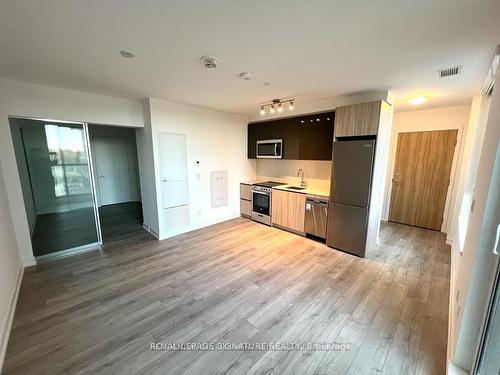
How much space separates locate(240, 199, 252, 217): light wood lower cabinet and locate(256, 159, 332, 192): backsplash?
2.65ft

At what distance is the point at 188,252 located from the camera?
3.39 meters

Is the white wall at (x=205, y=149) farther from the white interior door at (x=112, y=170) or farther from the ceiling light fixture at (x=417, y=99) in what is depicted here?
the white interior door at (x=112, y=170)

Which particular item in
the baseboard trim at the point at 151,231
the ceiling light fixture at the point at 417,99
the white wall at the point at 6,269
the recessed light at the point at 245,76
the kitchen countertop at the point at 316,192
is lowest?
the baseboard trim at the point at 151,231

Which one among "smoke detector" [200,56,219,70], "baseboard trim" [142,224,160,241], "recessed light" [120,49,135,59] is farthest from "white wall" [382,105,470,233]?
"baseboard trim" [142,224,160,241]

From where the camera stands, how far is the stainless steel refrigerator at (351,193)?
301 centimetres

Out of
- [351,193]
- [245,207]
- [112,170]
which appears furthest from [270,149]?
[112,170]

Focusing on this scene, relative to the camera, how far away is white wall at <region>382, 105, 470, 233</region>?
381 centimetres

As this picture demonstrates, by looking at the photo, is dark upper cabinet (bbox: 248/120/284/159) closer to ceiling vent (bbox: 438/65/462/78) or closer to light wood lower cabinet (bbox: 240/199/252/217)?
light wood lower cabinet (bbox: 240/199/252/217)

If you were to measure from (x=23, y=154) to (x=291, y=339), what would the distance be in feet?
19.1

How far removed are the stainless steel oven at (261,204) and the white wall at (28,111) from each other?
121 inches

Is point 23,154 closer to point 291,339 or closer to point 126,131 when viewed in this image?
point 126,131

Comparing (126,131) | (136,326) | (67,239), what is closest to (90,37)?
(136,326)

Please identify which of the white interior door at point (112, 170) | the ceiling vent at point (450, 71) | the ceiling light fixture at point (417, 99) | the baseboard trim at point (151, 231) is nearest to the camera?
the ceiling vent at point (450, 71)

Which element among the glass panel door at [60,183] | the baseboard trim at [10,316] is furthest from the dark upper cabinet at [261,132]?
the baseboard trim at [10,316]
